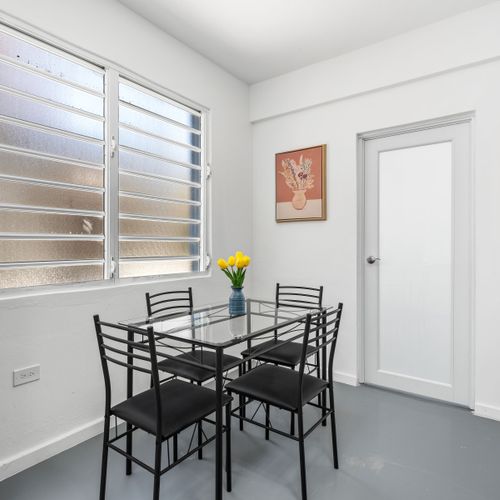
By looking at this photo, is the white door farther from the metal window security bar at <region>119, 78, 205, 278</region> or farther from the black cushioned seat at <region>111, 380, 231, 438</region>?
the black cushioned seat at <region>111, 380, 231, 438</region>

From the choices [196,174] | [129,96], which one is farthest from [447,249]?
[129,96]

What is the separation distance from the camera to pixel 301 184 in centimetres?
334

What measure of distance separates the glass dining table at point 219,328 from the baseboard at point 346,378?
933 millimetres

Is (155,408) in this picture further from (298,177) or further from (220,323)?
(298,177)

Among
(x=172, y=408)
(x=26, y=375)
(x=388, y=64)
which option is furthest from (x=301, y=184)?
(x=26, y=375)

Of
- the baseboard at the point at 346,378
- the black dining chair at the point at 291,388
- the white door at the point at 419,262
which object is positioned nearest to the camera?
the black dining chair at the point at 291,388

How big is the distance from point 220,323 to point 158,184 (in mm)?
1294

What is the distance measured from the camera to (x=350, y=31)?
272cm

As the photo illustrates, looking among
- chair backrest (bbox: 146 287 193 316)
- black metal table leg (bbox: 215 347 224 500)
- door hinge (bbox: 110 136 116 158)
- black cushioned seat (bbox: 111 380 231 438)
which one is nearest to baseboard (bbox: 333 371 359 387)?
chair backrest (bbox: 146 287 193 316)

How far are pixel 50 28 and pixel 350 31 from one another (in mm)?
2030

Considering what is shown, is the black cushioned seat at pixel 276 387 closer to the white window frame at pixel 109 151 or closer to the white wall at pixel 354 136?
the white window frame at pixel 109 151

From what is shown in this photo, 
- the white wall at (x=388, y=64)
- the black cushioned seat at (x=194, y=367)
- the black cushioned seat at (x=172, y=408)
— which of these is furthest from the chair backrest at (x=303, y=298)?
the white wall at (x=388, y=64)

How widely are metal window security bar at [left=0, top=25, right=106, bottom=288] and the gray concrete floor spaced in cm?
105

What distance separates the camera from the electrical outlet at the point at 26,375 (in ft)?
6.36
